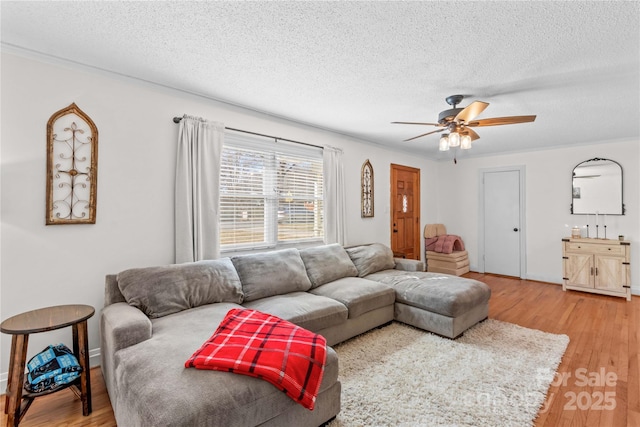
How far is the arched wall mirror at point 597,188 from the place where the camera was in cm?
459

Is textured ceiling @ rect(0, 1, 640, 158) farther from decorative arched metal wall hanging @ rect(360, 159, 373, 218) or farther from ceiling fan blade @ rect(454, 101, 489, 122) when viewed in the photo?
decorative arched metal wall hanging @ rect(360, 159, 373, 218)

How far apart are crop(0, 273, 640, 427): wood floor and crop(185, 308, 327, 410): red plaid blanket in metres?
0.91

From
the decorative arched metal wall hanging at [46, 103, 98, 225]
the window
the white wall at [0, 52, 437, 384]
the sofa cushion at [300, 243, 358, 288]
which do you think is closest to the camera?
the white wall at [0, 52, 437, 384]

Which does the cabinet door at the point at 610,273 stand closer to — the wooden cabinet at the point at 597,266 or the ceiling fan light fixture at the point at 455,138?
the wooden cabinet at the point at 597,266

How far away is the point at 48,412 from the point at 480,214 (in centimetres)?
643

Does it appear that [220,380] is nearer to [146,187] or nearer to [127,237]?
[127,237]

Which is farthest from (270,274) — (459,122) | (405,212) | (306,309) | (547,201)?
(547,201)

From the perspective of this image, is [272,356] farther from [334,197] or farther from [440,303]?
[334,197]

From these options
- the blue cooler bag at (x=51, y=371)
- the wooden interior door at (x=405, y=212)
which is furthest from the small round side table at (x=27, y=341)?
the wooden interior door at (x=405, y=212)

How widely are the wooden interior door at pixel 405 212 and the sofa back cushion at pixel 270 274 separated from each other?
101 inches

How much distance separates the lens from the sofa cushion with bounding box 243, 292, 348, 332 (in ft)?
8.05

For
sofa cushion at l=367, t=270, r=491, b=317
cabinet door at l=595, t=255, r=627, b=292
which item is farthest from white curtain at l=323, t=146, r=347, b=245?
cabinet door at l=595, t=255, r=627, b=292

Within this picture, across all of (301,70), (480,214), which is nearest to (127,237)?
(301,70)

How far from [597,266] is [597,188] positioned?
1.24 m
